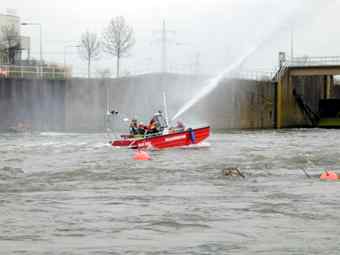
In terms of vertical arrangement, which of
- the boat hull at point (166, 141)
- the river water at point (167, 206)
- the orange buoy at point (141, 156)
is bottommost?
the river water at point (167, 206)

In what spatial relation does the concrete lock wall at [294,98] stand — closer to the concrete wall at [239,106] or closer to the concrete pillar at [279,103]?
the concrete pillar at [279,103]

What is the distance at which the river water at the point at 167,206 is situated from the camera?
17.7 metres

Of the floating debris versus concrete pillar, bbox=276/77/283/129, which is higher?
concrete pillar, bbox=276/77/283/129

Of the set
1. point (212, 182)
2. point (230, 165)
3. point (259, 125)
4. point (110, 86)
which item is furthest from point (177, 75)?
point (212, 182)

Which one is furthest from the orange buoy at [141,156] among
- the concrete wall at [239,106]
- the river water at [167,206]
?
the concrete wall at [239,106]

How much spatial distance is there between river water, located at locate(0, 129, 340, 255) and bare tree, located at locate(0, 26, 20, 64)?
211ft

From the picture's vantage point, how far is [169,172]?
33.5 metres

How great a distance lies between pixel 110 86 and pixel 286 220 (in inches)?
2376

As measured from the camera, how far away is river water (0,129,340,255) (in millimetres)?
17672

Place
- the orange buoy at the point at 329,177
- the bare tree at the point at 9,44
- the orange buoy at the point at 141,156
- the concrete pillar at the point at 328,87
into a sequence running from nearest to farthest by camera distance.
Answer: the orange buoy at the point at 329,177, the orange buoy at the point at 141,156, the bare tree at the point at 9,44, the concrete pillar at the point at 328,87

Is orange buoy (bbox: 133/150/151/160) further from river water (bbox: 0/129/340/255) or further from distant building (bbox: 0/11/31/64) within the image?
distant building (bbox: 0/11/31/64)

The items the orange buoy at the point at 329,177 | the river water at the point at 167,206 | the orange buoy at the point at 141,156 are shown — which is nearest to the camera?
the river water at the point at 167,206

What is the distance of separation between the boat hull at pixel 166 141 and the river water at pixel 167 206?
482 centimetres

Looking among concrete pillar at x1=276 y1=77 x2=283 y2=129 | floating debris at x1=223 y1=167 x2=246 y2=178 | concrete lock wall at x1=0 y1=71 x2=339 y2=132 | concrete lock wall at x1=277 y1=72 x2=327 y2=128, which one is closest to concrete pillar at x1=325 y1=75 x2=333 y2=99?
concrete lock wall at x1=277 y1=72 x2=327 y2=128
